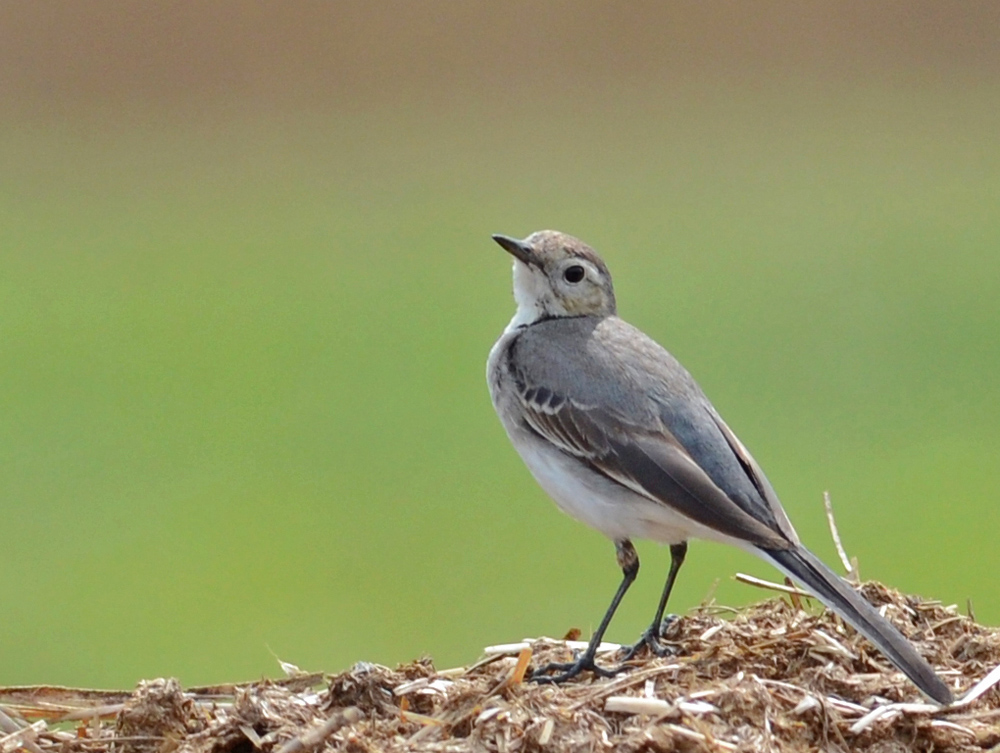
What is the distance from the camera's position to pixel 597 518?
7.91 metres

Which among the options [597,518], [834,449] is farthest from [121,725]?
[834,449]

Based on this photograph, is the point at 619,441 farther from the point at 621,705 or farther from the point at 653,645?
the point at 621,705

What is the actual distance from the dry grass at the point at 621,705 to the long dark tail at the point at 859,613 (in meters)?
0.13

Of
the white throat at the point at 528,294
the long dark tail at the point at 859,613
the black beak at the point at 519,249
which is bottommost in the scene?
the long dark tail at the point at 859,613

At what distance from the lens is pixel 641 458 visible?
771 centimetres

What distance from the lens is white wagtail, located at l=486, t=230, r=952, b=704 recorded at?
7250 millimetres

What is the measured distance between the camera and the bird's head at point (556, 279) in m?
9.13

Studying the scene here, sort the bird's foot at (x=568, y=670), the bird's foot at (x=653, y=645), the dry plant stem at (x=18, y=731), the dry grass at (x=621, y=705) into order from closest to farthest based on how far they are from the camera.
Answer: the dry grass at (x=621, y=705) → the dry plant stem at (x=18, y=731) → the bird's foot at (x=568, y=670) → the bird's foot at (x=653, y=645)

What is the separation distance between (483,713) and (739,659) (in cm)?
130

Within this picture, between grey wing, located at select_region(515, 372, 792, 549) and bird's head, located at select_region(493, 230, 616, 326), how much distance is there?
0.75 meters

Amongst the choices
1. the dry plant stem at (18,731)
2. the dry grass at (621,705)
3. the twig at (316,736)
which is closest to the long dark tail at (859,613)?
the dry grass at (621,705)

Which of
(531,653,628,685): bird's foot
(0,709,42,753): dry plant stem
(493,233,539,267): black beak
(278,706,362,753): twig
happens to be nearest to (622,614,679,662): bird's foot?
(531,653,628,685): bird's foot

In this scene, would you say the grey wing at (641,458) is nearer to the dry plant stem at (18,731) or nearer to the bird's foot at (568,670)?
the bird's foot at (568,670)

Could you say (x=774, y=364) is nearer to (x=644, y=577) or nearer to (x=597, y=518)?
(x=644, y=577)
